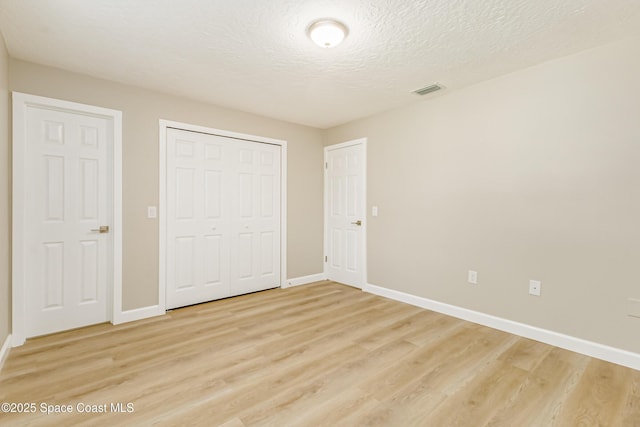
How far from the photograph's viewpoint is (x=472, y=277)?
3.13 metres

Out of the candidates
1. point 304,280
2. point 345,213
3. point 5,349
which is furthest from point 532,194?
point 5,349

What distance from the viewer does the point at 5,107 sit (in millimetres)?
2398

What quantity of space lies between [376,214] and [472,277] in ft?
4.70

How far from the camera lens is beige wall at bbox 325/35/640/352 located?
2.30 metres

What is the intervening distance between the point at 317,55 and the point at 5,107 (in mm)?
2551

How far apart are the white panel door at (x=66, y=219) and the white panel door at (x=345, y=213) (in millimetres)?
2882

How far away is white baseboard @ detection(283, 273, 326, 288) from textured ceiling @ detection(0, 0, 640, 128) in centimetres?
266

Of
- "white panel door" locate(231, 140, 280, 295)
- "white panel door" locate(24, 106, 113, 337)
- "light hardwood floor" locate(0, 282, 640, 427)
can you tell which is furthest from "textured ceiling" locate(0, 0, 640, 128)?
"light hardwood floor" locate(0, 282, 640, 427)

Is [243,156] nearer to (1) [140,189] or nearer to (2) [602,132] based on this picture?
(1) [140,189]

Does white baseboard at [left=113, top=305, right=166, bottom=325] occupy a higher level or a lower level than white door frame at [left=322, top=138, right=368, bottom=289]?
lower

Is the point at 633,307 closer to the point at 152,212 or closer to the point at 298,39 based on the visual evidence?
the point at 298,39

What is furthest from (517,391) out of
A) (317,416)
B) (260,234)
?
(260,234)

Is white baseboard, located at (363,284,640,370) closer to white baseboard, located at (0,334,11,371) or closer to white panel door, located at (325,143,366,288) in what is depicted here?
white panel door, located at (325,143,366,288)

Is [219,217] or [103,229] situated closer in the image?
[103,229]
